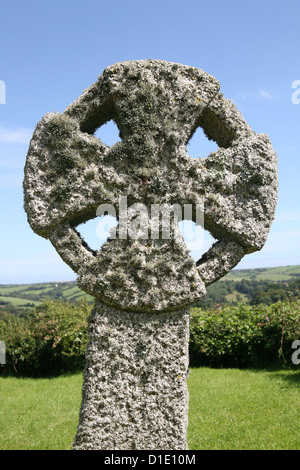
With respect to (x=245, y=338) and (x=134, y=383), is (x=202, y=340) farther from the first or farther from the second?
(x=134, y=383)

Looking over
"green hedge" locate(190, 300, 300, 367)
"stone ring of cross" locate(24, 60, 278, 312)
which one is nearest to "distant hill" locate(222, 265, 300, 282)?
"green hedge" locate(190, 300, 300, 367)

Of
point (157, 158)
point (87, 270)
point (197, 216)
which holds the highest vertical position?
point (157, 158)

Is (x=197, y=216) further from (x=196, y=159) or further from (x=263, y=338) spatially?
(x=263, y=338)

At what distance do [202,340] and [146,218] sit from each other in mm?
8297

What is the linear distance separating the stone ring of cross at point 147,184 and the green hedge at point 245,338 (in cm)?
764

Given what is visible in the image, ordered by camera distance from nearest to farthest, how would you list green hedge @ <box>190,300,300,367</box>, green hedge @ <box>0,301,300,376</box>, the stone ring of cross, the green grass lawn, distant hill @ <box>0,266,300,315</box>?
the stone ring of cross, the green grass lawn, green hedge @ <box>190,300,300,367</box>, green hedge @ <box>0,301,300,376</box>, distant hill @ <box>0,266,300,315</box>

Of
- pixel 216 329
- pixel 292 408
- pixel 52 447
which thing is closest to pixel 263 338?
pixel 216 329

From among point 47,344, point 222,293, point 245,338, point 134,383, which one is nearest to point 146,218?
point 134,383

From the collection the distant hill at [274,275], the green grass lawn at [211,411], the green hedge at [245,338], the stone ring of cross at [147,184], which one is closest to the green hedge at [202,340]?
the green hedge at [245,338]

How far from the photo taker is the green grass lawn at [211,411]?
606cm

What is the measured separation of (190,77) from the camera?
3680 millimetres

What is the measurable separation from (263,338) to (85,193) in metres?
8.73

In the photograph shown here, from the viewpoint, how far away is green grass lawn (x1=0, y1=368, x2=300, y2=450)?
6.06 metres

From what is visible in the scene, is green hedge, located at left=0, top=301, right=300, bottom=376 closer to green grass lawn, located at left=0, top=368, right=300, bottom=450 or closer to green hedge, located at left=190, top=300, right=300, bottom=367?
green hedge, located at left=190, top=300, right=300, bottom=367
